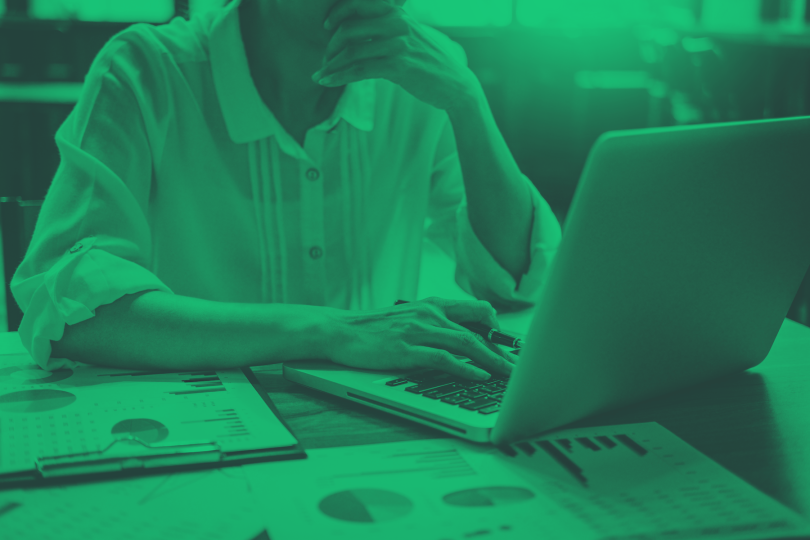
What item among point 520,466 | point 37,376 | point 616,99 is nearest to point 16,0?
point 616,99

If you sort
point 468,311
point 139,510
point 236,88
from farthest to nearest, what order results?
1. point 236,88
2. point 468,311
3. point 139,510

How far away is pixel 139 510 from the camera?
19.8 inches

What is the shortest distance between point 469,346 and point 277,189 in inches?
20.5

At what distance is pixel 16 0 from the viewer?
16.4 ft

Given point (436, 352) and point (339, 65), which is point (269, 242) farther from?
point (436, 352)

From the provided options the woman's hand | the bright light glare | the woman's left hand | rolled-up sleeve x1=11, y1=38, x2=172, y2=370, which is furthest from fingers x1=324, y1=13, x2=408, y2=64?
the bright light glare

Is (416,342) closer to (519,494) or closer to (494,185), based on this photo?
(519,494)

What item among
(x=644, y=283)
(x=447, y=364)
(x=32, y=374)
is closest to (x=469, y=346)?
(x=447, y=364)

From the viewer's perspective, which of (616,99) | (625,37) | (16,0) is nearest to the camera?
(16,0)

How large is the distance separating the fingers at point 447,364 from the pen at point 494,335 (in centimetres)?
7

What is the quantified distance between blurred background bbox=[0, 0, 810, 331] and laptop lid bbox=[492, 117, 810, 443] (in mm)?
3634

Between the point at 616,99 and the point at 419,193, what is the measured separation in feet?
15.6

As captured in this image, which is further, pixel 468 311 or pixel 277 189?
pixel 277 189

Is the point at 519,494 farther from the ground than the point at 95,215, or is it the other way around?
the point at 95,215
